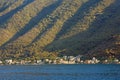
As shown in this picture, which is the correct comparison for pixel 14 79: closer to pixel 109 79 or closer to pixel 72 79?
pixel 72 79

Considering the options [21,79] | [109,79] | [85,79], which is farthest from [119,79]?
[21,79]

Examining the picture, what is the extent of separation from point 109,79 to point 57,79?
993 inches

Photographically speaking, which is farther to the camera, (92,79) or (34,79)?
Result: (34,79)

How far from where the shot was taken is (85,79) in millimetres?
166625

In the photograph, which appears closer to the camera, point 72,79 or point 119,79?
point 119,79

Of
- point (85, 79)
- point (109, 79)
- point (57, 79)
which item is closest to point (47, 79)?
point (57, 79)

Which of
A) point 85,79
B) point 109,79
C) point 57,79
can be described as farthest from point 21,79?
point 109,79

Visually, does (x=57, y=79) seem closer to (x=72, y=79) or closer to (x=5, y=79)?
(x=72, y=79)

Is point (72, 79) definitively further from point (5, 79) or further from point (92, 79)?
point (5, 79)

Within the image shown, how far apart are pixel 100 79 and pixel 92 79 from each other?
4.18 metres

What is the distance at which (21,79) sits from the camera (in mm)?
173250

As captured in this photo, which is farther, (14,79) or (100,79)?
(14,79)

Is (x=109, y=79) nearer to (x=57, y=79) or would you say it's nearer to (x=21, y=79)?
(x=57, y=79)

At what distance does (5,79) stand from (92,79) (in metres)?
38.5
